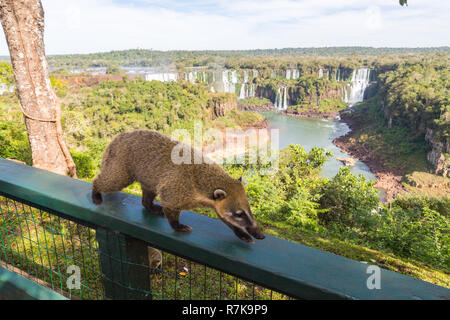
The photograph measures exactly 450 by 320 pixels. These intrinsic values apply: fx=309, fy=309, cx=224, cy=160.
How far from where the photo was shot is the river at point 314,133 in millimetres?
39531

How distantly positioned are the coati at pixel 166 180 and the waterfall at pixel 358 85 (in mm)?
78294

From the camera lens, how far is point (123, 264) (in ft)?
4.25

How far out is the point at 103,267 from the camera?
136cm

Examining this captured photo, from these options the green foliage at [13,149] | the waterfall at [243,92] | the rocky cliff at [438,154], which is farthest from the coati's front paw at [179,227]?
the waterfall at [243,92]

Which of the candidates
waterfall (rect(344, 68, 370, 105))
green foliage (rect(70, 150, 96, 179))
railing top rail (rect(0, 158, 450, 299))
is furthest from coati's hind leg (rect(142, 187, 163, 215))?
waterfall (rect(344, 68, 370, 105))

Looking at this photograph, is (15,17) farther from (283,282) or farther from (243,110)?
(243,110)

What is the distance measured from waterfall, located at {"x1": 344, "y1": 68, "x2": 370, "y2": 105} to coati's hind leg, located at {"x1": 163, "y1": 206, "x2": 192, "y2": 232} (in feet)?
258

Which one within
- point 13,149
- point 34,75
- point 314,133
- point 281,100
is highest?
point 34,75

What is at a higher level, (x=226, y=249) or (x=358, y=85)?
(x=226, y=249)

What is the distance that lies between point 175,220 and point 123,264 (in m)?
0.29

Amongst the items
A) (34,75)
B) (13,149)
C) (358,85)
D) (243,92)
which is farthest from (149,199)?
(358,85)

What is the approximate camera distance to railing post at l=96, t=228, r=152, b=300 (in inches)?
50.9

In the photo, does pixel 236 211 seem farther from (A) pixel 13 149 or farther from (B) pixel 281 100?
(B) pixel 281 100

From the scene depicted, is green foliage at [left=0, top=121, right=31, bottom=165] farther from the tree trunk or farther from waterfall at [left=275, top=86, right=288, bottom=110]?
waterfall at [left=275, top=86, right=288, bottom=110]
